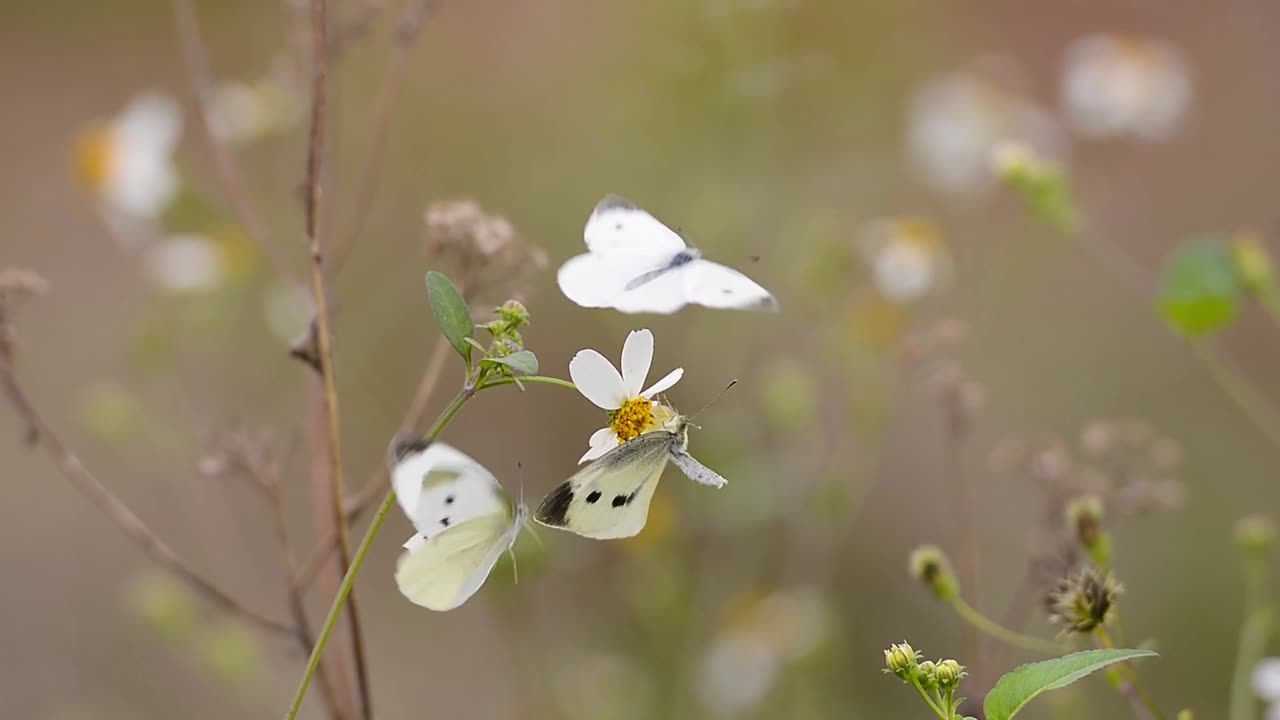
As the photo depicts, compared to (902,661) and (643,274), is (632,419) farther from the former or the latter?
(902,661)

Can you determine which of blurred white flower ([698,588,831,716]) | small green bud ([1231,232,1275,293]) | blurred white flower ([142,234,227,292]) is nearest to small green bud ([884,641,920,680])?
small green bud ([1231,232,1275,293])

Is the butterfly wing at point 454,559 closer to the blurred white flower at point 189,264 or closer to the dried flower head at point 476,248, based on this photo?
the dried flower head at point 476,248

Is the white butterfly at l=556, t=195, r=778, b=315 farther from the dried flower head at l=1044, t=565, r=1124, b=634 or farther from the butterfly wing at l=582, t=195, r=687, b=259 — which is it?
the dried flower head at l=1044, t=565, r=1124, b=634

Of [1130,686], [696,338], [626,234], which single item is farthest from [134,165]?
[1130,686]

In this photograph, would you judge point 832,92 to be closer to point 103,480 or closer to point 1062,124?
point 1062,124

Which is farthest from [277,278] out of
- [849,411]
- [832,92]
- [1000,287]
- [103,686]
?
[1000,287]

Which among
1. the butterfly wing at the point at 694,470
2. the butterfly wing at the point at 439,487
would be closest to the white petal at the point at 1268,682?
the butterfly wing at the point at 694,470
